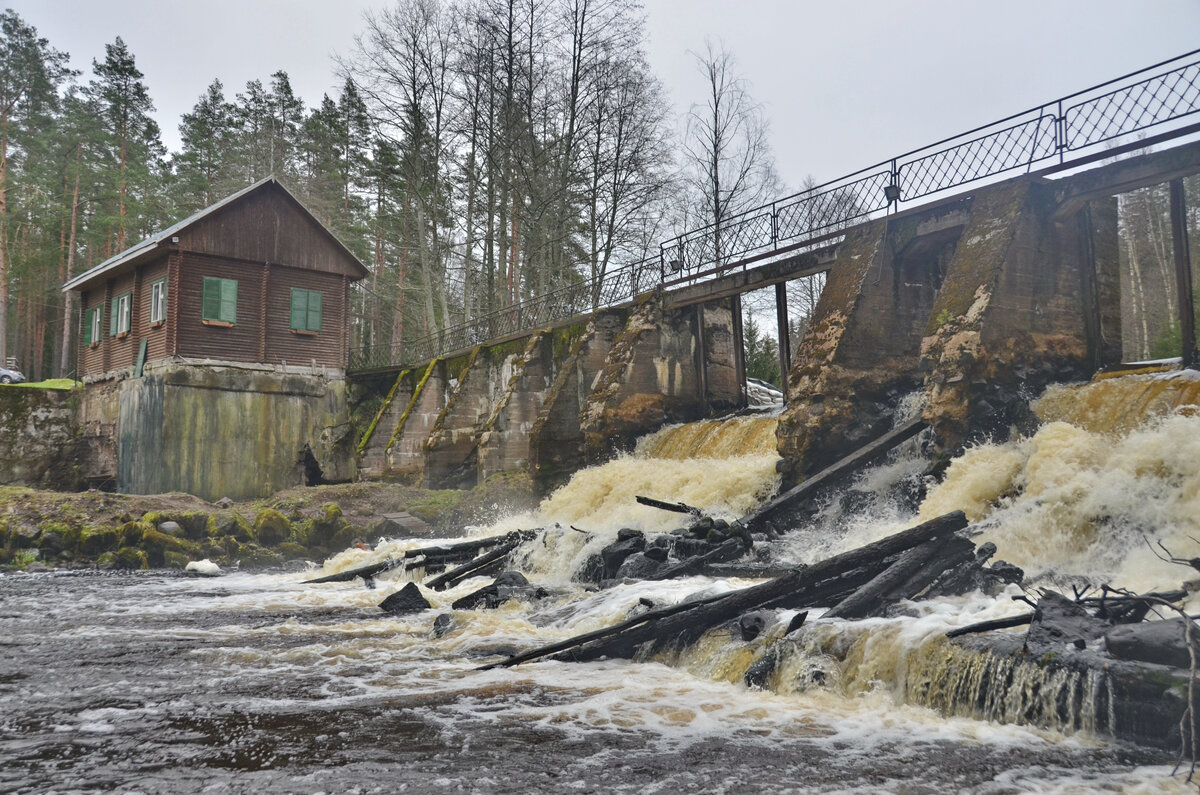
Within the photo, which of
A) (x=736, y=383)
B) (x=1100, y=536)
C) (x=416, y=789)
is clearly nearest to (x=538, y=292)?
(x=736, y=383)

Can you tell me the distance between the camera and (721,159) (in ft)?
87.9

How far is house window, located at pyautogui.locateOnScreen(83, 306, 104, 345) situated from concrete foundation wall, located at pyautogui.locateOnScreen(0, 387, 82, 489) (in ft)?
6.09

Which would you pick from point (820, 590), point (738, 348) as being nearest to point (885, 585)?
point (820, 590)

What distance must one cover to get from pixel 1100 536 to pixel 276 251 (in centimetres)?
2177

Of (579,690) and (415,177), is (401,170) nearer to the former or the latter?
(415,177)

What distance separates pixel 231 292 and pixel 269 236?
1.96 m

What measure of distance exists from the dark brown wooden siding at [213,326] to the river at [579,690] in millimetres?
12605

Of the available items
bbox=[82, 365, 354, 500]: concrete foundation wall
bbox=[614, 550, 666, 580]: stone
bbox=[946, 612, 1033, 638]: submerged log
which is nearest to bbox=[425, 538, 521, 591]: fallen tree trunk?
bbox=[614, 550, 666, 580]: stone

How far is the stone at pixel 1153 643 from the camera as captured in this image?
13.9 ft

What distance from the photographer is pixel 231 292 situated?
22984 millimetres

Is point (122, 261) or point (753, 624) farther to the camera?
point (122, 261)

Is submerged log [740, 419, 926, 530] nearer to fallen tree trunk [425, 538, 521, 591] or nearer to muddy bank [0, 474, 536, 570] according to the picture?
fallen tree trunk [425, 538, 521, 591]

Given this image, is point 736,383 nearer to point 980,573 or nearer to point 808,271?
point 808,271

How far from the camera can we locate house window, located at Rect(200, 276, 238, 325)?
22.5 m
